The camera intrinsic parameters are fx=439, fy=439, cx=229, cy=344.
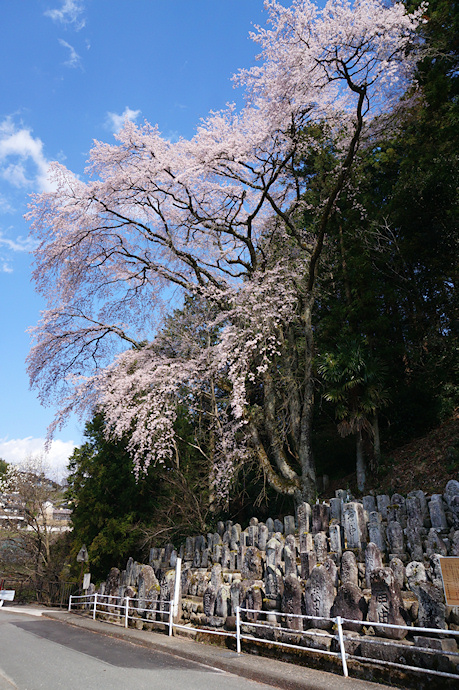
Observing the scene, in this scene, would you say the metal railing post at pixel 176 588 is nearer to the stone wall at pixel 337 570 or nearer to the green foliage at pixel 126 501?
the stone wall at pixel 337 570

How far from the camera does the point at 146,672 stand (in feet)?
19.4

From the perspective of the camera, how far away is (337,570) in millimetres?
6648

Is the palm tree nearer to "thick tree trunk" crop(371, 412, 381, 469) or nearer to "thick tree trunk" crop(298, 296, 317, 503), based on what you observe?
"thick tree trunk" crop(371, 412, 381, 469)

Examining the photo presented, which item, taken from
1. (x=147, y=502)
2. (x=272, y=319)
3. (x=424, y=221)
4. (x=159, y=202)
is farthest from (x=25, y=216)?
(x=424, y=221)

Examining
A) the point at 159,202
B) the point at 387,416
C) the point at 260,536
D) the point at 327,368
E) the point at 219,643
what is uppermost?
the point at 159,202

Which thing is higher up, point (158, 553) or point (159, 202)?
point (159, 202)

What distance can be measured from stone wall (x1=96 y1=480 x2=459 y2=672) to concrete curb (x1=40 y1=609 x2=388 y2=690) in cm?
51

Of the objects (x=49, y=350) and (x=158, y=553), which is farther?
(x=49, y=350)

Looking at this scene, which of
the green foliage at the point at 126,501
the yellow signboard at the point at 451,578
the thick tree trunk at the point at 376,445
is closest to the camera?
the yellow signboard at the point at 451,578

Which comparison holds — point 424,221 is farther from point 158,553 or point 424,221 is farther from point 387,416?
point 158,553

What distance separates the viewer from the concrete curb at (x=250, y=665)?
4.88 meters

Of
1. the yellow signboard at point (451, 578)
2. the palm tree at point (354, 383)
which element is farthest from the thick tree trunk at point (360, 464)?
the yellow signboard at point (451, 578)

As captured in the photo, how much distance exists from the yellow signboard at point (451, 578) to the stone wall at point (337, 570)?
0.58 m

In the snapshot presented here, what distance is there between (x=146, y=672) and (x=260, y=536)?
164 inches
